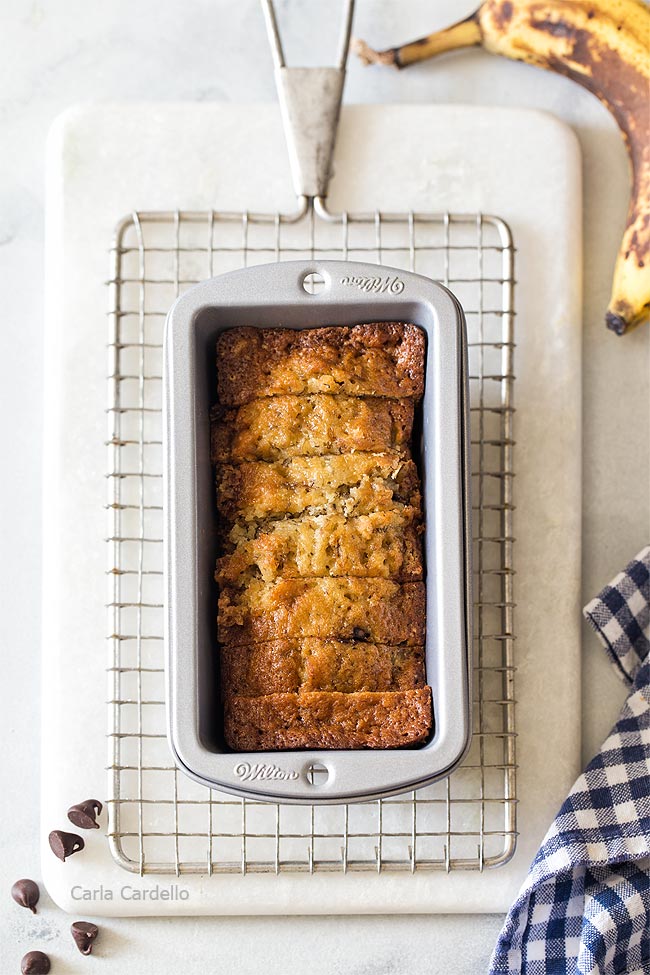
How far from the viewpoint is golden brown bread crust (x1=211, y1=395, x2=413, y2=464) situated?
1.65 metres

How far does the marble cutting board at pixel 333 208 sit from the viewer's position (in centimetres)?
183

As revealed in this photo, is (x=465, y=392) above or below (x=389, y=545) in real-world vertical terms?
above

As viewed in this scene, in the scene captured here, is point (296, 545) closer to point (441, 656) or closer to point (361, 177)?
point (441, 656)

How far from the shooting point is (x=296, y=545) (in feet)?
5.38

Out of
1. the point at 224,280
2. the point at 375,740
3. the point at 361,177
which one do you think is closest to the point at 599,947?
the point at 375,740

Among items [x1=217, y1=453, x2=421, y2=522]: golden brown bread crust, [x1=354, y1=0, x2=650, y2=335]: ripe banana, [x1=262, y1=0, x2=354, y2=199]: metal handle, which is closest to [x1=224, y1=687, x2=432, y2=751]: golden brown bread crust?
[x1=217, y1=453, x2=421, y2=522]: golden brown bread crust

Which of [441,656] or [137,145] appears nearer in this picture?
[441,656]

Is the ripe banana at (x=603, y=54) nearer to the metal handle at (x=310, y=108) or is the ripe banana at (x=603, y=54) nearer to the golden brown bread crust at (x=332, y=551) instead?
the metal handle at (x=310, y=108)

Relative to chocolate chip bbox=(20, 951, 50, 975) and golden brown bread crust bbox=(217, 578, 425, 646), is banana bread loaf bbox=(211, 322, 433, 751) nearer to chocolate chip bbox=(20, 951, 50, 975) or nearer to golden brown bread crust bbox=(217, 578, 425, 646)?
golden brown bread crust bbox=(217, 578, 425, 646)

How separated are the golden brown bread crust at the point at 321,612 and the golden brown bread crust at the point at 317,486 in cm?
12

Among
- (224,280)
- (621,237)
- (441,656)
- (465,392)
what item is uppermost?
(621,237)

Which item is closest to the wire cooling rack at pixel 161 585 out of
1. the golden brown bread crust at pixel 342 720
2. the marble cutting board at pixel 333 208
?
the marble cutting board at pixel 333 208

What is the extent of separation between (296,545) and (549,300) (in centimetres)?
71

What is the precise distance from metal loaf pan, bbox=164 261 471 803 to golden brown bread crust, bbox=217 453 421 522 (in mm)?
36
